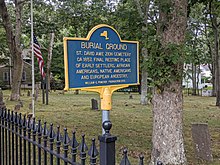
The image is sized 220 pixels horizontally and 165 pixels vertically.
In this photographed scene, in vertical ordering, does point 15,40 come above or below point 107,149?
above

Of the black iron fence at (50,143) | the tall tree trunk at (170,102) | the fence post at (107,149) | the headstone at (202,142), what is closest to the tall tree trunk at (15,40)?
the tall tree trunk at (170,102)

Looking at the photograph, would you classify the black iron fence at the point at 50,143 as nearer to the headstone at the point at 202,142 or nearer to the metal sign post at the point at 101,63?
the metal sign post at the point at 101,63

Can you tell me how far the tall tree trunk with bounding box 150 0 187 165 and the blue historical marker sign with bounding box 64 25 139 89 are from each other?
599 millimetres

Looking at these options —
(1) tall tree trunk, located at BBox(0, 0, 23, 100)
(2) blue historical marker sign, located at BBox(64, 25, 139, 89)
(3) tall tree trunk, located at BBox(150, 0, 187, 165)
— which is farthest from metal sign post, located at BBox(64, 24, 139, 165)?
(1) tall tree trunk, located at BBox(0, 0, 23, 100)

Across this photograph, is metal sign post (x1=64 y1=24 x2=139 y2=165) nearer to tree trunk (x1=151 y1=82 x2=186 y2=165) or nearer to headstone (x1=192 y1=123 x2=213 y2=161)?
tree trunk (x1=151 y1=82 x2=186 y2=165)

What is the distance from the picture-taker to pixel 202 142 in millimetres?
6004

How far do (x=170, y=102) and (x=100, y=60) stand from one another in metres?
1.52

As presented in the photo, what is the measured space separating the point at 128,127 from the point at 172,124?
4.58 metres

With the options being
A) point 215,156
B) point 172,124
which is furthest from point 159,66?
point 215,156

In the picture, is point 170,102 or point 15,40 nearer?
point 170,102

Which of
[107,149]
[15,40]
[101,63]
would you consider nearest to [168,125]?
[101,63]

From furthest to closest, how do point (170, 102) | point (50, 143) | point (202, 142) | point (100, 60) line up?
point (202, 142) < point (170, 102) < point (100, 60) < point (50, 143)

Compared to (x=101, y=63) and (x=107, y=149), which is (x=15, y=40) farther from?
(x=107, y=149)

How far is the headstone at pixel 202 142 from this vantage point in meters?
5.89
